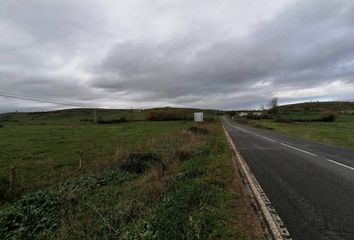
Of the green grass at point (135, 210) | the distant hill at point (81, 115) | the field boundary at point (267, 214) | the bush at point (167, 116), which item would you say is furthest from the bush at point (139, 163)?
the bush at point (167, 116)

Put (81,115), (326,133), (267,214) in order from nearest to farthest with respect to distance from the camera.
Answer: (267,214) < (326,133) < (81,115)

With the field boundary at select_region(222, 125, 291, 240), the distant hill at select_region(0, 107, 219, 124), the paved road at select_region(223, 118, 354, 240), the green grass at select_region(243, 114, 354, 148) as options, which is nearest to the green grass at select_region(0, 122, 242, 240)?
the field boundary at select_region(222, 125, 291, 240)

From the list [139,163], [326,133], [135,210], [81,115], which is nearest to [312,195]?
[135,210]

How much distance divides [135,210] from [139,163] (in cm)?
644

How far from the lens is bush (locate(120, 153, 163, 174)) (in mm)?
12633

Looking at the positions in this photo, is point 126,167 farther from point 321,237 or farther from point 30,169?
point 321,237

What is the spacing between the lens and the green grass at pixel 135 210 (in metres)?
5.12

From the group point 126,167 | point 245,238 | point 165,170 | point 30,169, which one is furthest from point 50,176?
point 245,238

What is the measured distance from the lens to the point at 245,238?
4.65 metres

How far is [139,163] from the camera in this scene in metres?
13.1

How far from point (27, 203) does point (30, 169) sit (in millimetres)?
7771

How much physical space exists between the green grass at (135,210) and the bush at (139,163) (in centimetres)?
151

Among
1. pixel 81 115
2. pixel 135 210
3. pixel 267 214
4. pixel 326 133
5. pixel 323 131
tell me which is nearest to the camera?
pixel 267 214

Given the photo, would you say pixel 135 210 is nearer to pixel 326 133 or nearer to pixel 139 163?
pixel 139 163
